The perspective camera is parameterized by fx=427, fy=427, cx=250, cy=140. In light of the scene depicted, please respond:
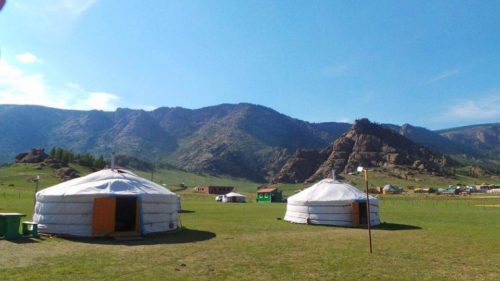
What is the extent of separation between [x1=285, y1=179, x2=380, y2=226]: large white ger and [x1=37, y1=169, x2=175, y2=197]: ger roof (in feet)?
27.2

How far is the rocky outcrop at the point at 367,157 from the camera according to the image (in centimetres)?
15600

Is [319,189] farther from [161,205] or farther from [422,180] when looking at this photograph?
[422,180]

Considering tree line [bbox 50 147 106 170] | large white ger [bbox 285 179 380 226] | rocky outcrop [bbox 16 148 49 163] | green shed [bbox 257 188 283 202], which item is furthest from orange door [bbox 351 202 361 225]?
tree line [bbox 50 147 106 170]

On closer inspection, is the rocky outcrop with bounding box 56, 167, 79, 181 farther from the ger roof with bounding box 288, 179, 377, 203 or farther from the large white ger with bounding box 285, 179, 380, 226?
the large white ger with bounding box 285, 179, 380, 226

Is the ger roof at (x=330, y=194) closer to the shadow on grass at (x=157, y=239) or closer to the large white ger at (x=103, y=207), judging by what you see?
the shadow on grass at (x=157, y=239)

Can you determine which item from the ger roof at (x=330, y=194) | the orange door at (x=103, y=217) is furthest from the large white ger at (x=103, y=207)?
the ger roof at (x=330, y=194)

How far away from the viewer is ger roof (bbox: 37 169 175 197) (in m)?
15.9

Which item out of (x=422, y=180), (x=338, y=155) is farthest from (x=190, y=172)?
(x=422, y=180)

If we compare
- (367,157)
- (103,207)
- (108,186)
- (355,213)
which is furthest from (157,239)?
(367,157)

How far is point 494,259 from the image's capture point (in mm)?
11445

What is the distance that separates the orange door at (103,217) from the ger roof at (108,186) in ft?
1.49

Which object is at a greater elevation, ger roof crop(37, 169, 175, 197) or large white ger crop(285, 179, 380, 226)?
ger roof crop(37, 169, 175, 197)

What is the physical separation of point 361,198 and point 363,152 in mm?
147570

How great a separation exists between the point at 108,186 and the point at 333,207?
1124 cm
